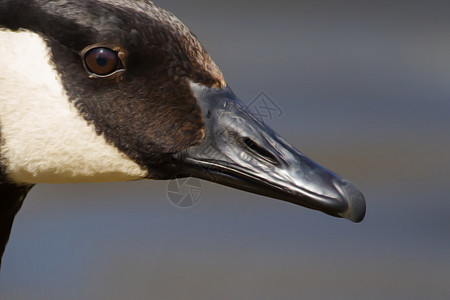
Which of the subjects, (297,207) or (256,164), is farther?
(297,207)

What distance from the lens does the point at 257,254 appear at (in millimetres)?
4273

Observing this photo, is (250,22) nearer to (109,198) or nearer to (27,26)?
(109,198)

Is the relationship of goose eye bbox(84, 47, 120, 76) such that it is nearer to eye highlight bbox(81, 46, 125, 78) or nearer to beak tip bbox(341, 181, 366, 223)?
eye highlight bbox(81, 46, 125, 78)

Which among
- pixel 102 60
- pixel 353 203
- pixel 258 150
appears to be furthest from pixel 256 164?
pixel 102 60

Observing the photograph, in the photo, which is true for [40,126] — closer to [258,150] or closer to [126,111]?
[126,111]

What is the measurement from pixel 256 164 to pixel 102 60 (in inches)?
17.3

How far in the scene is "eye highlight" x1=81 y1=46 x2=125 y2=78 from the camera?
72.9 inches

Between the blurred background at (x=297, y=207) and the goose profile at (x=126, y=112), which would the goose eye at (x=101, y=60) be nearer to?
the goose profile at (x=126, y=112)

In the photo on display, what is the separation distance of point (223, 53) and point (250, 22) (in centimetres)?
39

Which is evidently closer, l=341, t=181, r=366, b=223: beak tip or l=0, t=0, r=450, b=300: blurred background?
l=341, t=181, r=366, b=223: beak tip

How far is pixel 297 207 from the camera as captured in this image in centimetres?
458

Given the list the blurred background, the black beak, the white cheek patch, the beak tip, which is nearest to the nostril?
the black beak

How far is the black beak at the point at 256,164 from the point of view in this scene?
6.13 feet

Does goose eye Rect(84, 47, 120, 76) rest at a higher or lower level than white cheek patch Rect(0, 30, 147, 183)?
higher
